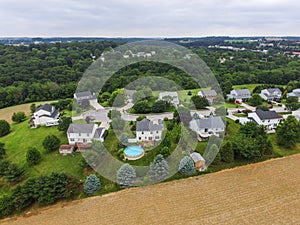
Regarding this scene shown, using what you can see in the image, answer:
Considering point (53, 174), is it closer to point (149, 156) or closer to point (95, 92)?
point (149, 156)

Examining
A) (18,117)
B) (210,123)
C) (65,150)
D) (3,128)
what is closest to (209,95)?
(210,123)

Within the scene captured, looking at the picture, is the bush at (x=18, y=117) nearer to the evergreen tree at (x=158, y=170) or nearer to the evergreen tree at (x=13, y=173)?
Result: the evergreen tree at (x=13, y=173)

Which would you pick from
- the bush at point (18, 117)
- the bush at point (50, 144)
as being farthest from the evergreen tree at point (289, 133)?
the bush at point (18, 117)

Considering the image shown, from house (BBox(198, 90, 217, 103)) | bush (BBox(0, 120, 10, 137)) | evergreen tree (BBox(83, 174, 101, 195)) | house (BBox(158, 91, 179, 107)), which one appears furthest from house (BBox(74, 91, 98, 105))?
evergreen tree (BBox(83, 174, 101, 195))

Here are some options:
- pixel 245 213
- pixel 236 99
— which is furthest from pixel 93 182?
pixel 236 99

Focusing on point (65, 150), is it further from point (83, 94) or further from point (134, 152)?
point (83, 94)

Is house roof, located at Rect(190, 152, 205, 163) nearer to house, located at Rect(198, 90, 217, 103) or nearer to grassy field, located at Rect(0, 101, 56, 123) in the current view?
house, located at Rect(198, 90, 217, 103)
